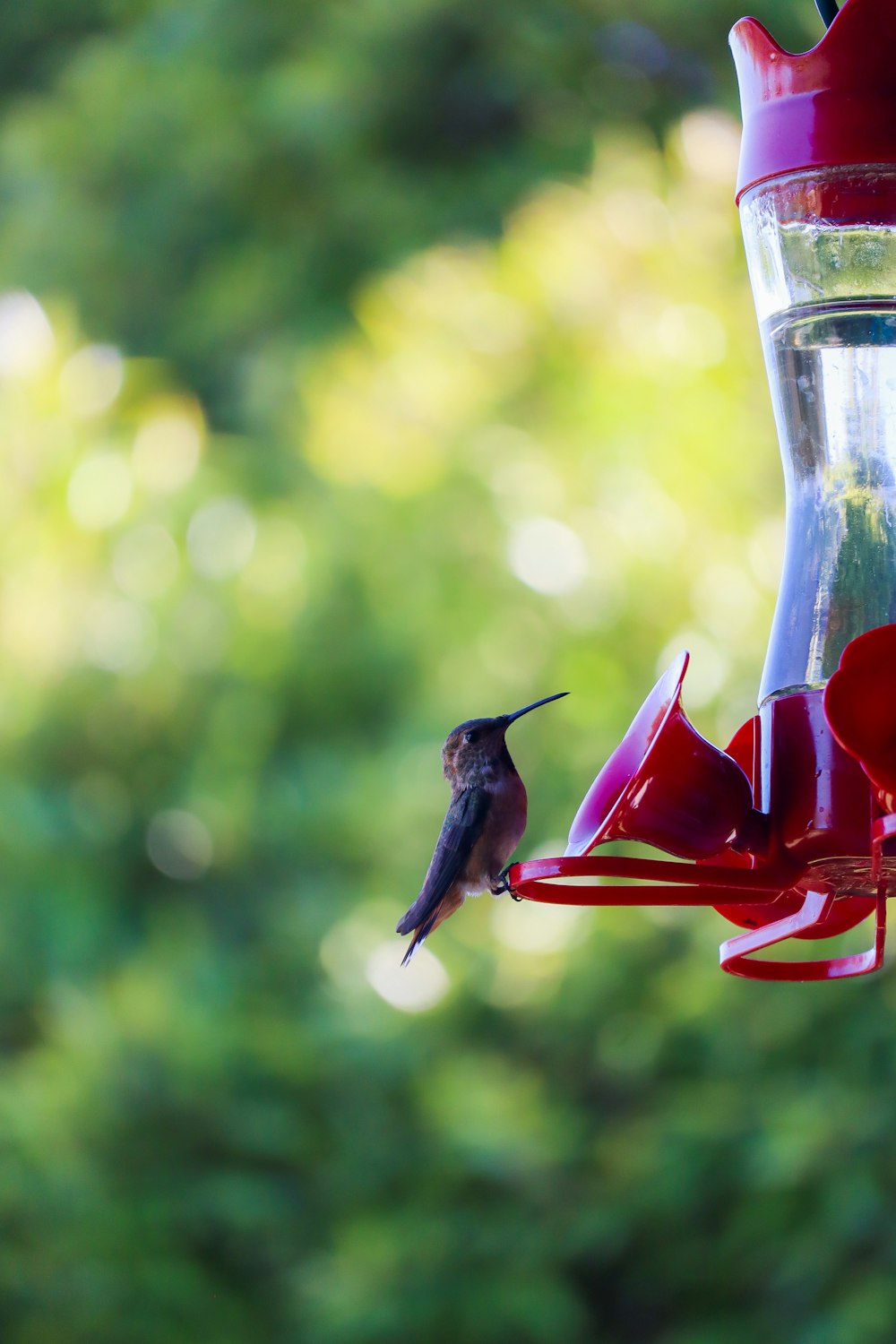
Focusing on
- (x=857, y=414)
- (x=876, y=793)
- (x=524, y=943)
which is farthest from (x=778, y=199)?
(x=524, y=943)

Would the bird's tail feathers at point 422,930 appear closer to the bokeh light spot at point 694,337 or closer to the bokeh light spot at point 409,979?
the bokeh light spot at point 409,979

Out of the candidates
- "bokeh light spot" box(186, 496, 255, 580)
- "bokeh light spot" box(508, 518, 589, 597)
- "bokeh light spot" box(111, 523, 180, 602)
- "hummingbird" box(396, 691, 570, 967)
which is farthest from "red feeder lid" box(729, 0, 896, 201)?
"bokeh light spot" box(111, 523, 180, 602)

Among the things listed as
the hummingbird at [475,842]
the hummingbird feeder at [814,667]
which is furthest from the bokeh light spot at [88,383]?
the hummingbird feeder at [814,667]

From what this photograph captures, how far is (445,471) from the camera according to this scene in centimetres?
505

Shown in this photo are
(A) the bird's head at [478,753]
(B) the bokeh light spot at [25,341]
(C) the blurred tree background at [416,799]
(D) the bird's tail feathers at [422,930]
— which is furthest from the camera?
(B) the bokeh light spot at [25,341]

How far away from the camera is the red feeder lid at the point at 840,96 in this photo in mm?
1974

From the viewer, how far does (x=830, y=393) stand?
2455mm

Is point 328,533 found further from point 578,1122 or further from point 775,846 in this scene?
point 775,846

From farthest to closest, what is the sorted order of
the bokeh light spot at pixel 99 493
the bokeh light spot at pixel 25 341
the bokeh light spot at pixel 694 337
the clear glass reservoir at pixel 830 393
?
the bokeh light spot at pixel 25 341 → the bokeh light spot at pixel 99 493 → the bokeh light spot at pixel 694 337 → the clear glass reservoir at pixel 830 393

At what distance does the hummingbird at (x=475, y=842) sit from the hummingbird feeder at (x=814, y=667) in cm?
114

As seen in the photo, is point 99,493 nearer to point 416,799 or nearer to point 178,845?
point 178,845

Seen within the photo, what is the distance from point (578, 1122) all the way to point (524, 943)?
1.92 feet

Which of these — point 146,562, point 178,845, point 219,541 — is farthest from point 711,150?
point 178,845

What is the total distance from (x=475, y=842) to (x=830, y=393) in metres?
1.46
